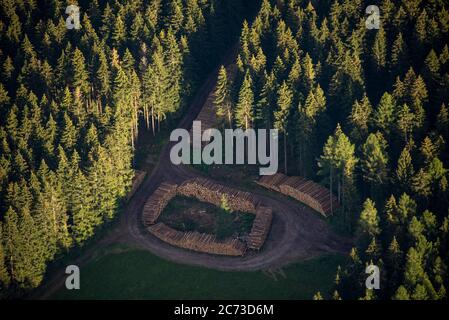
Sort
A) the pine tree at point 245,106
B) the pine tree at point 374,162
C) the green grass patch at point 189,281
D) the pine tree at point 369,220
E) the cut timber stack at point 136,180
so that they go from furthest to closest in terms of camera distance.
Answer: the cut timber stack at point 136,180 < the pine tree at point 245,106 < the pine tree at point 374,162 < the green grass patch at point 189,281 < the pine tree at point 369,220

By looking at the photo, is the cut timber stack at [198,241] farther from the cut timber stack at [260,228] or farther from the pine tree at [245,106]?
the pine tree at [245,106]

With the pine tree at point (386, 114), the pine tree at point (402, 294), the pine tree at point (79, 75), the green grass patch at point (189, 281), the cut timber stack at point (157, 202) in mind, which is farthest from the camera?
the pine tree at point (79, 75)

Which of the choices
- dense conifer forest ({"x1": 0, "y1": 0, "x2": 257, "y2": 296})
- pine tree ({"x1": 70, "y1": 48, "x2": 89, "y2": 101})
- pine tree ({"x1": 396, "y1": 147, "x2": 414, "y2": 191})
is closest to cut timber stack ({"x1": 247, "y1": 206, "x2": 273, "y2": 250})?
pine tree ({"x1": 396, "y1": 147, "x2": 414, "y2": 191})

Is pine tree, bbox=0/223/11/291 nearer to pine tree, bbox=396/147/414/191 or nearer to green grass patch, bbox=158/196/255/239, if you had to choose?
green grass patch, bbox=158/196/255/239

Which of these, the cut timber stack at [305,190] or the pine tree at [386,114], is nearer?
the pine tree at [386,114]

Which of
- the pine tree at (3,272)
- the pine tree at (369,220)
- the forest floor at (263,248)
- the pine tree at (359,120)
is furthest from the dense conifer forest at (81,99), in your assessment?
the pine tree at (369,220)
